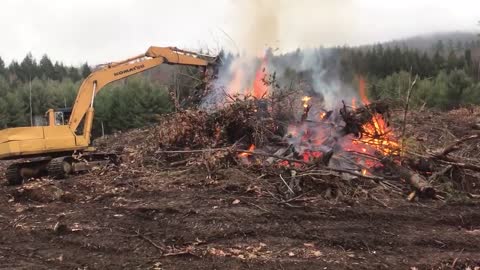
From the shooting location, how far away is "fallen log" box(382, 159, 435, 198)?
8414mm

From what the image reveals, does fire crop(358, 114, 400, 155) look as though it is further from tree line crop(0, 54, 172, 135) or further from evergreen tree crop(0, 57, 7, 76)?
evergreen tree crop(0, 57, 7, 76)

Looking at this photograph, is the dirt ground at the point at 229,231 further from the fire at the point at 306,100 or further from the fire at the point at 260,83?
the fire at the point at 260,83

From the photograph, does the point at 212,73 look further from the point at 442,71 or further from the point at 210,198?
the point at 442,71

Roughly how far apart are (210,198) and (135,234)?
1757 mm

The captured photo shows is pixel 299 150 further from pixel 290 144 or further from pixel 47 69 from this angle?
pixel 47 69

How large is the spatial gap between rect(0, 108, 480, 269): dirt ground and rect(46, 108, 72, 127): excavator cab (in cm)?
329

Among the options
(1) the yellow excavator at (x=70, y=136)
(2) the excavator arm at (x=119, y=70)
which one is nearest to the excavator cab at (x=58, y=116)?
(1) the yellow excavator at (x=70, y=136)

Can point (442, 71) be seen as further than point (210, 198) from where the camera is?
Yes

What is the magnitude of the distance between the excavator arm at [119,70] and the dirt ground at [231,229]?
142 inches

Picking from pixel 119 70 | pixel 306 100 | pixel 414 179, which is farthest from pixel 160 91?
pixel 414 179

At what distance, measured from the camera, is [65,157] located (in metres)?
11.7

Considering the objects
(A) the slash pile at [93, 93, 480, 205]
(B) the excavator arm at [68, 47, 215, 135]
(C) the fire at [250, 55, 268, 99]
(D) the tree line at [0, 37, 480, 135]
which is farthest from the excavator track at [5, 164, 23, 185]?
(D) the tree line at [0, 37, 480, 135]

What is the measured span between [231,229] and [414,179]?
3.75 metres

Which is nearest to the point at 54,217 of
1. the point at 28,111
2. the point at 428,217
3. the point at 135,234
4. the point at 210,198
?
the point at 135,234
